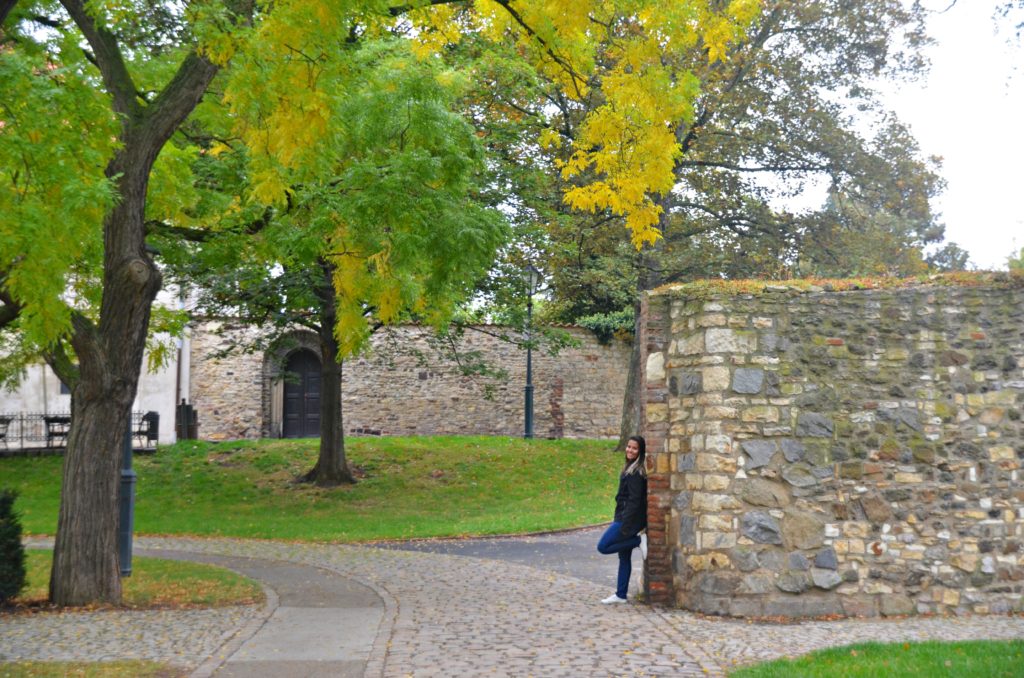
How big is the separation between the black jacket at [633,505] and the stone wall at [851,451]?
558mm

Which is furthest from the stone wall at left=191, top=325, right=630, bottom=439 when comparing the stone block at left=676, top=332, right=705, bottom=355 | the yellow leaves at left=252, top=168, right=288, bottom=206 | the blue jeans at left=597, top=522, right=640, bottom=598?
the stone block at left=676, top=332, right=705, bottom=355

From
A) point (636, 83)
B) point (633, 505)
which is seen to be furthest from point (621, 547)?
point (636, 83)

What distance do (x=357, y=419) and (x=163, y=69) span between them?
1955 cm

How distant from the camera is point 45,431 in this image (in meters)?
28.1

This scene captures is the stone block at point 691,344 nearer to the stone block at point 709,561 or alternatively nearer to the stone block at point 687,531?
the stone block at point 687,531

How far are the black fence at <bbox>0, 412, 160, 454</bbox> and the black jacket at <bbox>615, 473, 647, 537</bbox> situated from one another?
18.5m

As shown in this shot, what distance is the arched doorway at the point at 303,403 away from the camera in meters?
31.0

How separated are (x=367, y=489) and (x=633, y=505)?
42.8 feet

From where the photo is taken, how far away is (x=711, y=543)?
9.68 meters

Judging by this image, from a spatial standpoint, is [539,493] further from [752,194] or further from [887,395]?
[887,395]

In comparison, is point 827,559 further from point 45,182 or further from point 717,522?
point 45,182

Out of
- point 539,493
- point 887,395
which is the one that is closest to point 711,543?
point 887,395

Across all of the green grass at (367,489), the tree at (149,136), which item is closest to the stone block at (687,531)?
the tree at (149,136)

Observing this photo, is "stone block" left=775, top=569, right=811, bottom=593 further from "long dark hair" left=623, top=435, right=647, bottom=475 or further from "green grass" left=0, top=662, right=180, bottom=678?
"green grass" left=0, top=662, right=180, bottom=678
